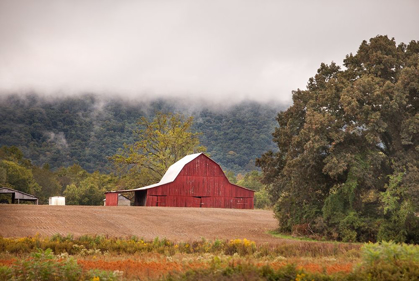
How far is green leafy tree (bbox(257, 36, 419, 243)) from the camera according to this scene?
29188 mm

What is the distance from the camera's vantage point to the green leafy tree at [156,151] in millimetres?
91438

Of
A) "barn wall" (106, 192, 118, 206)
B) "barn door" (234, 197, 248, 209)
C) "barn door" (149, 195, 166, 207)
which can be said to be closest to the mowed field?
"barn door" (149, 195, 166, 207)

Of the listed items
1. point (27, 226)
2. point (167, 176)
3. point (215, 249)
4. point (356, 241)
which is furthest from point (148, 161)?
point (215, 249)

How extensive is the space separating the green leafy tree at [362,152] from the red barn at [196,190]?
33.2 meters

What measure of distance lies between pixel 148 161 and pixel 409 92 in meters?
66.1

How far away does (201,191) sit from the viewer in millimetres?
69000

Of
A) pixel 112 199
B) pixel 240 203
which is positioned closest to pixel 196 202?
pixel 240 203

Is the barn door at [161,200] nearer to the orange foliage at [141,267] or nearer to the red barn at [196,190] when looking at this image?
the red barn at [196,190]

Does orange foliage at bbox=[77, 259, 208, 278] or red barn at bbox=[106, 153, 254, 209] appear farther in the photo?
red barn at bbox=[106, 153, 254, 209]

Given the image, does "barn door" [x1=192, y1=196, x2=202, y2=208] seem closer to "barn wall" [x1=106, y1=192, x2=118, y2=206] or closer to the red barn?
the red barn

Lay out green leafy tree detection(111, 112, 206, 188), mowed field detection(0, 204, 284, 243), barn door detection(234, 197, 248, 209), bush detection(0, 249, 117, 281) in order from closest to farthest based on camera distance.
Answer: bush detection(0, 249, 117, 281) → mowed field detection(0, 204, 284, 243) → barn door detection(234, 197, 248, 209) → green leafy tree detection(111, 112, 206, 188)

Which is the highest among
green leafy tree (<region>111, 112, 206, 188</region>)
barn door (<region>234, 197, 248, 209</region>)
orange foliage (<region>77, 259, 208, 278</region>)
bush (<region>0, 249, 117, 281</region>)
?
green leafy tree (<region>111, 112, 206, 188</region>)

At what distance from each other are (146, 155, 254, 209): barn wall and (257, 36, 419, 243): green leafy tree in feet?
109

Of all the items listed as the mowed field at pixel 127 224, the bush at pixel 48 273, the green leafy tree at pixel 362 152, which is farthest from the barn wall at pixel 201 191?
the bush at pixel 48 273
